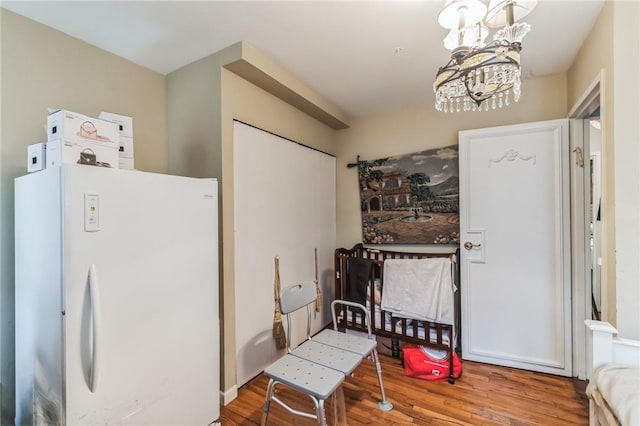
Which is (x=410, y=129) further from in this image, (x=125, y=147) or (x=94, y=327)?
(x=94, y=327)

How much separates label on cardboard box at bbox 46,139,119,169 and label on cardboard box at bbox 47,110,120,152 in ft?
0.06

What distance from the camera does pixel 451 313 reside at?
2.22m

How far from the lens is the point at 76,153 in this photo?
1.33 metres

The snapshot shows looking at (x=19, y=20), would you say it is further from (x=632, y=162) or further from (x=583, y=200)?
(x=583, y=200)

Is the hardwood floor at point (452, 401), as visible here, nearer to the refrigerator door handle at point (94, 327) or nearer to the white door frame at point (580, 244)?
the white door frame at point (580, 244)

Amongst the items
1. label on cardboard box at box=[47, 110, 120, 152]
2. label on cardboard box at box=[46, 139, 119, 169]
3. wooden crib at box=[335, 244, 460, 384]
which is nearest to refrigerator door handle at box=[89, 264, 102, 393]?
label on cardboard box at box=[46, 139, 119, 169]

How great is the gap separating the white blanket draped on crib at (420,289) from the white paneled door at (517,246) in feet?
1.14

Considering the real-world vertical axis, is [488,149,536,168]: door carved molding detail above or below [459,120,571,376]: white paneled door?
above

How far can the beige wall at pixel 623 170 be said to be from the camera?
4.58 feet

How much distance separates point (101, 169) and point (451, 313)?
2.40 metres

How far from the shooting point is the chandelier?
3.97 feet

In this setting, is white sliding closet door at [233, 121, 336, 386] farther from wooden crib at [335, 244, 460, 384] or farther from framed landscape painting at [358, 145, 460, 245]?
framed landscape painting at [358, 145, 460, 245]

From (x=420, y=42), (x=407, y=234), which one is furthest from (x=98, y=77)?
(x=407, y=234)

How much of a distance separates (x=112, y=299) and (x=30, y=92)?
134 centimetres
